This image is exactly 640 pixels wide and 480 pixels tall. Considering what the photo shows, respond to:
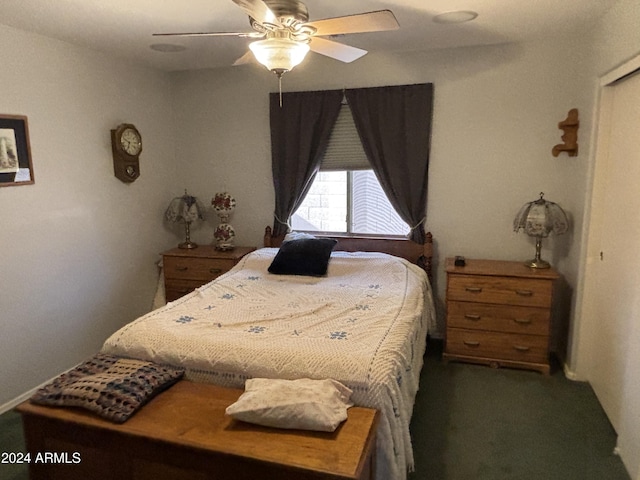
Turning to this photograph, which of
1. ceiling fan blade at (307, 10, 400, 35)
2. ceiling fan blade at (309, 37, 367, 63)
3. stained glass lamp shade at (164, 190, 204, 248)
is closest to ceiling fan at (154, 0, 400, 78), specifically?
ceiling fan blade at (307, 10, 400, 35)

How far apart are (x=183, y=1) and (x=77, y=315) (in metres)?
2.29

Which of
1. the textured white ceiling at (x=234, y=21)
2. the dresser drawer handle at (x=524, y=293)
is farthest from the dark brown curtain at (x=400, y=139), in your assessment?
the dresser drawer handle at (x=524, y=293)

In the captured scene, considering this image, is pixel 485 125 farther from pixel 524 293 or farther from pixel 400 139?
pixel 524 293

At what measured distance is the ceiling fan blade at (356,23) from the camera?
6.07 feet

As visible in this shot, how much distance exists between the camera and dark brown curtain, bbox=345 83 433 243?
358 cm

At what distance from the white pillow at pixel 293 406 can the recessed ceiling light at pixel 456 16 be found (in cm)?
217

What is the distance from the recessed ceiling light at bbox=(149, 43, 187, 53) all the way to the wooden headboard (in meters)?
1.87

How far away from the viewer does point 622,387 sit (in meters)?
2.45

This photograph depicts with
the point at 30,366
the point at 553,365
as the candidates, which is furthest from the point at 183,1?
the point at 553,365

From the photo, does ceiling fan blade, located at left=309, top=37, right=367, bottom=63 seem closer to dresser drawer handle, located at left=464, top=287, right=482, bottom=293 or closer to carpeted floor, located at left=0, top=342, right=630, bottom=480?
dresser drawer handle, located at left=464, top=287, right=482, bottom=293

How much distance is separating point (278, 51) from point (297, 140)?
192 centimetres

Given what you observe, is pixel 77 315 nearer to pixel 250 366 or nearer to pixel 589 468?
pixel 250 366

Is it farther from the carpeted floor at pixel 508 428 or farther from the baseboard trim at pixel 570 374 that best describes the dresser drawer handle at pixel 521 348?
the baseboard trim at pixel 570 374

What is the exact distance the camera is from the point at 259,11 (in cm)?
179
